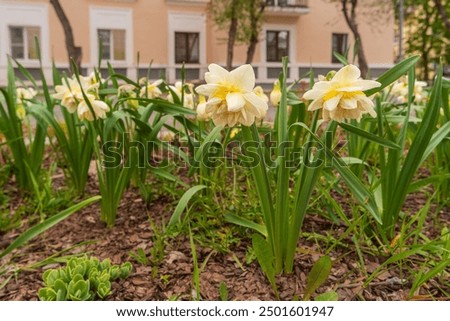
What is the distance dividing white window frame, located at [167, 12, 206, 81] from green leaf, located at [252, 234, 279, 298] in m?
9.38

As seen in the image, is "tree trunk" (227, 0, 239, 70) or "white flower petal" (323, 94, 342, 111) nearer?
"white flower petal" (323, 94, 342, 111)

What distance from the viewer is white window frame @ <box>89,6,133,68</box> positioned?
9.93 m

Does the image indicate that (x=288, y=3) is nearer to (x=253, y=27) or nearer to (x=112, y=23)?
(x=253, y=27)

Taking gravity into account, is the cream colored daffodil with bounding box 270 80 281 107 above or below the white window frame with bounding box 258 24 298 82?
below

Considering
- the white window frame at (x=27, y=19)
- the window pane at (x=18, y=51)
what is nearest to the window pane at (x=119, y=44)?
the white window frame at (x=27, y=19)

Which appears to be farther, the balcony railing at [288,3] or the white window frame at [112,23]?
the balcony railing at [288,3]

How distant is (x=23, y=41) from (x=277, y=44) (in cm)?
618

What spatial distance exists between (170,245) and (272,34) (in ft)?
37.8

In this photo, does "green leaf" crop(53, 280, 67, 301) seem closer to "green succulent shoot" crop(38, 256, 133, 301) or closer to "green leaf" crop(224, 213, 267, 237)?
"green succulent shoot" crop(38, 256, 133, 301)

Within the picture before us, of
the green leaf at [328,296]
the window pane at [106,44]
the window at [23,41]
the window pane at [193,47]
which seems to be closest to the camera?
the green leaf at [328,296]

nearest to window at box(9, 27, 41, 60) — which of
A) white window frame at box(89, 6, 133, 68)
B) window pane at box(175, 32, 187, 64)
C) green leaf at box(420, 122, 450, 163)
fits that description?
white window frame at box(89, 6, 133, 68)

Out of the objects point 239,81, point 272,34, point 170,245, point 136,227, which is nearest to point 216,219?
point 170,245

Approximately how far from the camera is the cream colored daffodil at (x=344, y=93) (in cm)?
70

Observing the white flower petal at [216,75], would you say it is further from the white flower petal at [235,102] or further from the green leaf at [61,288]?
the green leaf at [61,288]
